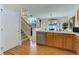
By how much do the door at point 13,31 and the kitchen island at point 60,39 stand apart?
0.55 meters

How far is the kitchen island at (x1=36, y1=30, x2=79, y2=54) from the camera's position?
353cm

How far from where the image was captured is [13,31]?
3.14 m

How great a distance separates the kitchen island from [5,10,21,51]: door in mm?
553

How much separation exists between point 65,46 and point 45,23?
1.17 m

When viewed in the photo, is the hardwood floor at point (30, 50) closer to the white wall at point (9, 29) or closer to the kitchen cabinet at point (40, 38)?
the white wall at point (9, 29)

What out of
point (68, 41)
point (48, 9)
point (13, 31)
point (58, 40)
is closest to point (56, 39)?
point (58, 40)

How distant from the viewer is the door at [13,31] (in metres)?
3.08

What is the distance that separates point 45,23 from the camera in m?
3.09

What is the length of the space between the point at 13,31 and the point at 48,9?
38.9 inches

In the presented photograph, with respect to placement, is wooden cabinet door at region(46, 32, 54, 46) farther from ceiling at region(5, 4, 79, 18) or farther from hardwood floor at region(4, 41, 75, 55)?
ceiling at region(5, 4, 79, 18)

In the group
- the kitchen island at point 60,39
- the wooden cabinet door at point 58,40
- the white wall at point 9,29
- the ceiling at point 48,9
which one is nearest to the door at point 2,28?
the white wall at point 9,29
